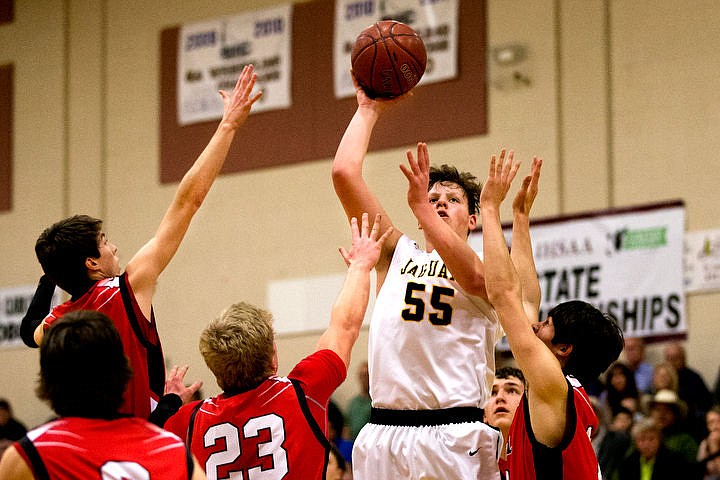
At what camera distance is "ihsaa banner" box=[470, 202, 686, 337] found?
12.8 metres

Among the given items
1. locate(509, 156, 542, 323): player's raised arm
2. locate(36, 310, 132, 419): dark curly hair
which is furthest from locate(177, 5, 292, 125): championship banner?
locate(36, 310, 132, 419): dark curly hair

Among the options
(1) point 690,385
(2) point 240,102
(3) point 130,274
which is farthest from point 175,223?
(1) point 690,385

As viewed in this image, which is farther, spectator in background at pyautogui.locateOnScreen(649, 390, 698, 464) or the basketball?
spectator in background at pyautogui.locateOnScreen(649, 390, 698, 464)

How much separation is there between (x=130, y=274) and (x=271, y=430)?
3.17ft


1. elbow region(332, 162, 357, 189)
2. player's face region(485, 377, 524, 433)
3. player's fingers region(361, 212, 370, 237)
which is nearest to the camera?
player's fingers region(361, 212, 370, 237)

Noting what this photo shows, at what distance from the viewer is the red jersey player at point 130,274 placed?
4.84 metres

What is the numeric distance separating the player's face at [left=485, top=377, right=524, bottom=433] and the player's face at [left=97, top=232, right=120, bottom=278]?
2.38 metres

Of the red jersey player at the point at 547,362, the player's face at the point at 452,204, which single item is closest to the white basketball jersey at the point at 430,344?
the player's face at the point at 452,204

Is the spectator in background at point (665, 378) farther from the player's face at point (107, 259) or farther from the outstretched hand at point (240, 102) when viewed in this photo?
the player's face at point (107, 259)

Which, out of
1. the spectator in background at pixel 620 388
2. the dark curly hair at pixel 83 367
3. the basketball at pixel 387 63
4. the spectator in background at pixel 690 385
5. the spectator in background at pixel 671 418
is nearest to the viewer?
the dark curly hair at pixel 83 367

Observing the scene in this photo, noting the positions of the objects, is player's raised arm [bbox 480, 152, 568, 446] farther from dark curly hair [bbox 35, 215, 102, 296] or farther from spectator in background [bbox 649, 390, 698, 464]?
spectator in background [bbox 649, 390, 698, 464]

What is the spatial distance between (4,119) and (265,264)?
213 inches

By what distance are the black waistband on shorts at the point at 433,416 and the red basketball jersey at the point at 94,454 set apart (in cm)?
231

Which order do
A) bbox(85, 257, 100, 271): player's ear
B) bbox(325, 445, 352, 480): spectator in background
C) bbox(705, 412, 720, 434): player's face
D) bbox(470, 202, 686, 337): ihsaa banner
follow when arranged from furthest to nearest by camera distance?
1. bbox(470, 202, 686, 337): ihsaa banner
2. bbox(705, 412, 720, 434): player's face
3. bbox(325, 445, 352, 480): spectator in background
4. bbox(85, 257, 100, 271): player's ear
